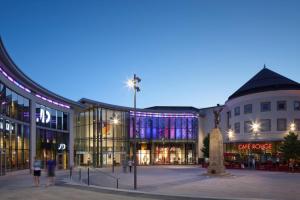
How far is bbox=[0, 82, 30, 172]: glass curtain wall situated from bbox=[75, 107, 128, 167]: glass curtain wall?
82.4 feet

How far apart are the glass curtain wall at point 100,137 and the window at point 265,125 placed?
2296 cm

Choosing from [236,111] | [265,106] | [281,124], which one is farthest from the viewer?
[236,111]

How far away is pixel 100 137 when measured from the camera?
7094 centimetres

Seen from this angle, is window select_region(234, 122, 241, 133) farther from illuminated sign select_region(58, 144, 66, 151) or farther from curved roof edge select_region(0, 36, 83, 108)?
curved roof edge select_region(0, 36, 83, 108)

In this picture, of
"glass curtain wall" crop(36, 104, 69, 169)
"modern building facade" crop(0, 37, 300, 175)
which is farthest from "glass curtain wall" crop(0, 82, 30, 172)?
"glass curtain wall" crop(36, 104, 69, 169)

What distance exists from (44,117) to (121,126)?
25266 mm

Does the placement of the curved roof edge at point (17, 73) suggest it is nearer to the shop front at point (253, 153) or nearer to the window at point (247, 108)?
the shop front at point (253, 153)

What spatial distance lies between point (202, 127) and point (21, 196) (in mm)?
68295

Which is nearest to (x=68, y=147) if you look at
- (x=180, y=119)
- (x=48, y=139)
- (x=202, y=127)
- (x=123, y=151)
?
(x=48, y=139)

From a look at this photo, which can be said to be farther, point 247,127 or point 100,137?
point 100,137

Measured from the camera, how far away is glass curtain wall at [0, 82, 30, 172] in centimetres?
3794

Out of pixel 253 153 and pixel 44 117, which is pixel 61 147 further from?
pixel 253 153

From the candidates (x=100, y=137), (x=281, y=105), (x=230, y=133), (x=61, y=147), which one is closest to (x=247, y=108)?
(x=230, y=133)

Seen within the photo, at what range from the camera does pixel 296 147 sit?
56.3 meters
